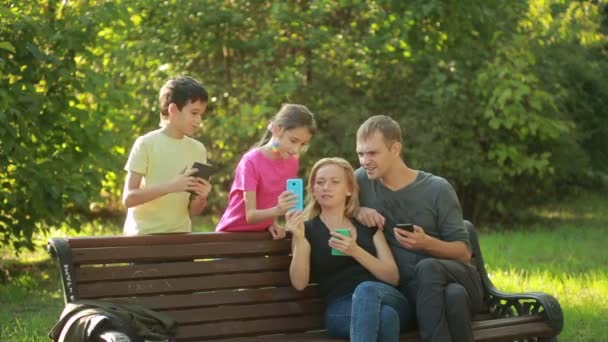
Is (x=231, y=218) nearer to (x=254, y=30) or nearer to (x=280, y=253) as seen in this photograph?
(x=280, y=253)

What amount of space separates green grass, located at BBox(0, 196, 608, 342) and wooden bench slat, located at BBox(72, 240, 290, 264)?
188 cm

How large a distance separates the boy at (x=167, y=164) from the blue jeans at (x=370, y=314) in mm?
858

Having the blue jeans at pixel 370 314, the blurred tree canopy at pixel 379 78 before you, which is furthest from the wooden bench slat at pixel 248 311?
the blurred tree canopy at pixel 379 78

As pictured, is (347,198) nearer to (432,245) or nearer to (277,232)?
(277,232)

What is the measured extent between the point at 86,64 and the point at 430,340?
207 inches

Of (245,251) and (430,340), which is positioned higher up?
(245,251)

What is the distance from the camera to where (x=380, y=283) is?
17.7 ft

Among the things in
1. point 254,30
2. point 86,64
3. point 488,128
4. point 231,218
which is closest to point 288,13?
point 254,30

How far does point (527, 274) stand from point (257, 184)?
4.38 meters

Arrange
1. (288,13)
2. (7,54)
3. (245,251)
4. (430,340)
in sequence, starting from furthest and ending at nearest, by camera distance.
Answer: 1. (288,13)
2. (7,54)
3. (245,251)
4. (430,340)

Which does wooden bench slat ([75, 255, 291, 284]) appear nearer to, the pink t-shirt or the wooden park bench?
the wooden park bench

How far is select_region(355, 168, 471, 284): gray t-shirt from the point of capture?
5.65 m

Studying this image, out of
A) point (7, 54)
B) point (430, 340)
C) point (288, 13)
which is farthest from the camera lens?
point (288, 13)

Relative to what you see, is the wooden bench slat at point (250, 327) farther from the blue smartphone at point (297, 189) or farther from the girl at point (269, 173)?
the blue smartphone at point (297, 189)
